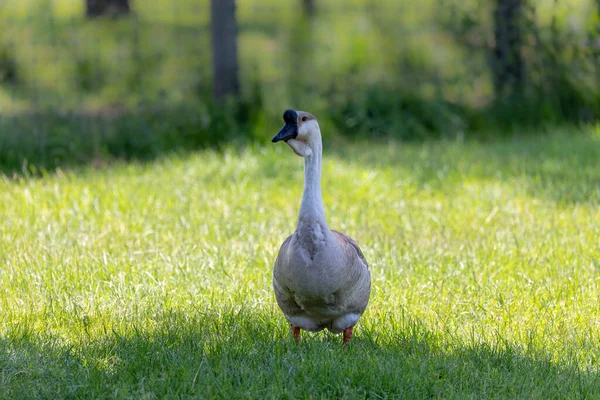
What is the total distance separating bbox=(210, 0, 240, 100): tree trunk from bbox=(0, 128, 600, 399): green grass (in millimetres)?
1225

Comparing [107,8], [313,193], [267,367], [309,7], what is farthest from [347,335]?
[309,7]

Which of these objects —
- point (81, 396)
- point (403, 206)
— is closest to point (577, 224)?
point (403, 206)

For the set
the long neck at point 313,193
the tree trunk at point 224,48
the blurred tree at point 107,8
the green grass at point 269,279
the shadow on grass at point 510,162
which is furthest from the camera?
the blurred tree at point 107,8

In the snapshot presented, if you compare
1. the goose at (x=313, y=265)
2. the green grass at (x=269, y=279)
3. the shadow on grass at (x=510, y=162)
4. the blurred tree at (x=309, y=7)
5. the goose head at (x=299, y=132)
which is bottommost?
the shadow on grass at (x=510, y=162)

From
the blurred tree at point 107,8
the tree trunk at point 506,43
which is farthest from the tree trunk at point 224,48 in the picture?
the tree trunk at point 506,43

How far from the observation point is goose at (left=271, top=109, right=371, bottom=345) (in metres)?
4.29

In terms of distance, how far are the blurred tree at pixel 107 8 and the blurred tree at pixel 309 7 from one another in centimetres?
246

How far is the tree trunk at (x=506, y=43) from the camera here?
11742 mm

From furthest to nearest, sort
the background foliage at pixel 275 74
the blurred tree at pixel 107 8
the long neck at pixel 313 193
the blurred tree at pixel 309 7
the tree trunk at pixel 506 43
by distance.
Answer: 1. the tree trunk at pixel 506 43
2. the blurred tree at pixel 309 7
3. the blurred tree at pixel 107 8
4. the background foliage at pixel 275 74
5. the long neck at pixel 313 193

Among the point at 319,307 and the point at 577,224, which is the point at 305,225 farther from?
the point at 577,224

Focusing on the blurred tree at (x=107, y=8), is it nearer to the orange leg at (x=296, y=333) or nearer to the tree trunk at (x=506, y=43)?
the tree trunk at (x=506, y=43)

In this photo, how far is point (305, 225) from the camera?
433 centimetres

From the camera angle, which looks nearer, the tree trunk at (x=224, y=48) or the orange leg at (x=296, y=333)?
the orange leg at (x=296, y=333)

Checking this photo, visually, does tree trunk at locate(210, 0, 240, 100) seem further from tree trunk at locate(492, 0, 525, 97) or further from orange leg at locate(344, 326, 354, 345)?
orange leg at locate(344, 326, 354, 345)
